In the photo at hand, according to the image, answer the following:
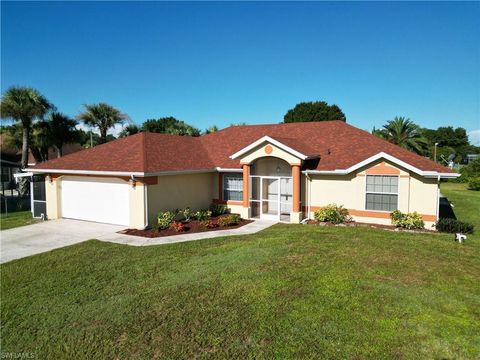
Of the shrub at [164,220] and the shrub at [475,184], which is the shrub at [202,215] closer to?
the shrub at [164,220]

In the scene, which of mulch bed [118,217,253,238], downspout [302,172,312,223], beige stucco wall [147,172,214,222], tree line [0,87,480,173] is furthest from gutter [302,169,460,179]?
tree line [0,87,480,173]

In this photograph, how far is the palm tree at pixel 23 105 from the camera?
24.6m

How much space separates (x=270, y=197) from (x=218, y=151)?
16.1ft

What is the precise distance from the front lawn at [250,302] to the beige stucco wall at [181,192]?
4.35m

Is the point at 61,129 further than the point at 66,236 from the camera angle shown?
Yes

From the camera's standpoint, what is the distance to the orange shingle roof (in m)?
16.9

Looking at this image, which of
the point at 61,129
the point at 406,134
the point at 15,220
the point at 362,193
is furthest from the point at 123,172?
the point at 406,134

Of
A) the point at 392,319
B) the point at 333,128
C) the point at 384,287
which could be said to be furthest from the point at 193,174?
the point at 392,319

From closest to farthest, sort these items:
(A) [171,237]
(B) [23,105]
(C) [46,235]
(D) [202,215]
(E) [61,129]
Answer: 1. (A) [171,237]
2. (C) [46,235]
3. (D) [202,215]
4. (B) [23,105]
5. (E) [61,129]

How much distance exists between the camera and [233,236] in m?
14.5

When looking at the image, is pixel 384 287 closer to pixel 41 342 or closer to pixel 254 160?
pixel 41 342

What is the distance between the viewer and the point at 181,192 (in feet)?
59.8

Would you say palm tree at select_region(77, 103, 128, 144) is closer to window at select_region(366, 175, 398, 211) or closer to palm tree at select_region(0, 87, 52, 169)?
palm tree at select_region(0, 87, 52, 169)

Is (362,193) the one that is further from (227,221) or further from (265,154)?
(227,221)
